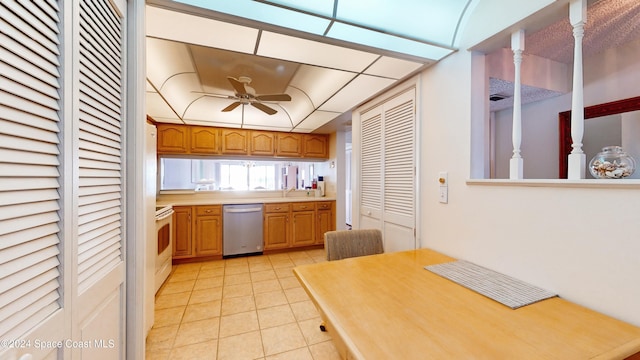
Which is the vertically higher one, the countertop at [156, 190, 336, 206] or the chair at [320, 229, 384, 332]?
Answer: the countertop at [156, 190, 336, 206]

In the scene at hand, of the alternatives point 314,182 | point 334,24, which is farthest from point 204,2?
point 314,182

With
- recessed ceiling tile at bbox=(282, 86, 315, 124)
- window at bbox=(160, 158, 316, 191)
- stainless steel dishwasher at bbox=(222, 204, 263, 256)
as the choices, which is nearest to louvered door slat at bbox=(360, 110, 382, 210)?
recessed ceiling tile at bbox=(282, 86, 315, 124)

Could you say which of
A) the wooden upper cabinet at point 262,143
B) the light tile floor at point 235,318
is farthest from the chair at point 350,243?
the wooden upper cabinet at point 262,143

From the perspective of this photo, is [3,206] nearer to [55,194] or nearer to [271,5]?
[55,194]

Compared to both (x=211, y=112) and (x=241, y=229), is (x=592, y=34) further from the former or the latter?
(x=241, y=229)

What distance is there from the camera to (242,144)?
4.28m

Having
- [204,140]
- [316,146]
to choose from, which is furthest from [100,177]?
[316,146]

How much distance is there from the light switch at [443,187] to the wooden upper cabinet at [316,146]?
122 inches

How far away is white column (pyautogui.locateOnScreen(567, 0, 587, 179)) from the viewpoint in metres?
1.14

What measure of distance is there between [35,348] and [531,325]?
5.22ft

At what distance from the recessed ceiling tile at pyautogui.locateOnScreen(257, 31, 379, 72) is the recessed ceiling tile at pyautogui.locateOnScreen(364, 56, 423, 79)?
0.08 metres

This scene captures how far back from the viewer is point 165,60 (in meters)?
1.99

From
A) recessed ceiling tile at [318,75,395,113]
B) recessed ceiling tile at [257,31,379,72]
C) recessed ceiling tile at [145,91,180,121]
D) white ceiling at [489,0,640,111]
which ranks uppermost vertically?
white ceiling at [489,0,640,111]

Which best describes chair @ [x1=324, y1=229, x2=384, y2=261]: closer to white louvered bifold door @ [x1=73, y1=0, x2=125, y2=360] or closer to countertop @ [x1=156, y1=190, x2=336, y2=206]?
white louvered bifold door @ [x1=73, y1=0, x2=125, y2=360]
